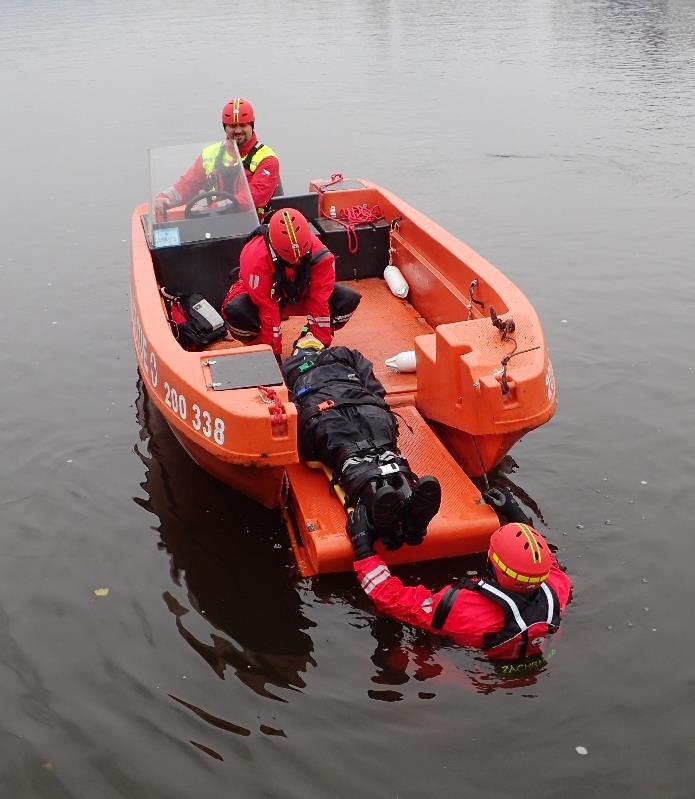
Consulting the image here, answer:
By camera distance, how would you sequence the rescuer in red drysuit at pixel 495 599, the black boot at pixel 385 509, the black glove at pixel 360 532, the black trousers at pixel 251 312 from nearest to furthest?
the rescuer in red drysuit at pixel 495 599
the black boot at pixel 385 509
the black glove at pixel 360 532
the black trousers at pixel 251 312

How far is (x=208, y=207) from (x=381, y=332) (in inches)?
66.3

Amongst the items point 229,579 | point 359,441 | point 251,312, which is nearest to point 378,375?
point 251,312

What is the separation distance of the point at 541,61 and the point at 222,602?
19650 mm

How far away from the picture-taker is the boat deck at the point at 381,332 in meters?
6.16

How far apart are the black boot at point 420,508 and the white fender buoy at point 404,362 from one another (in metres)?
Result: 1.82

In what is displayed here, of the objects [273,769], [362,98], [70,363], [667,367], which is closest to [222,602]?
[273,769]

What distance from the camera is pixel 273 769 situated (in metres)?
3.79

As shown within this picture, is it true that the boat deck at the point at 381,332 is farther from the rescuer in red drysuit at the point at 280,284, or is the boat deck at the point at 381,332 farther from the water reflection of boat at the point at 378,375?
the rescuer in red drysuit at the point at 280,284

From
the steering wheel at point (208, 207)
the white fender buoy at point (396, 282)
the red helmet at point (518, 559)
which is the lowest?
the red helmet at point (518, 559)

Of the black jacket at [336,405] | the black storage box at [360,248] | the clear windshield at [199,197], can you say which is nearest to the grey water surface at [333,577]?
the black jacket at [336,405]

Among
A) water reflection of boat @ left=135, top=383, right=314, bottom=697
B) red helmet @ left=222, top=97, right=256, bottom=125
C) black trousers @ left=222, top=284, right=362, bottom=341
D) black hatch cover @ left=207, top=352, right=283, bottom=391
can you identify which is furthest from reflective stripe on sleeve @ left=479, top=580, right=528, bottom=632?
red helmet @ left=222, top=97, right=256, bottom=125

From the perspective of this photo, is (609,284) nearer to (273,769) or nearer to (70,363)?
(70,363)

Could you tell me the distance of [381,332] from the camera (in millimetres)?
6926

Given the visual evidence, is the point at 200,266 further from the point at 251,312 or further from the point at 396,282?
the point at 396,282
